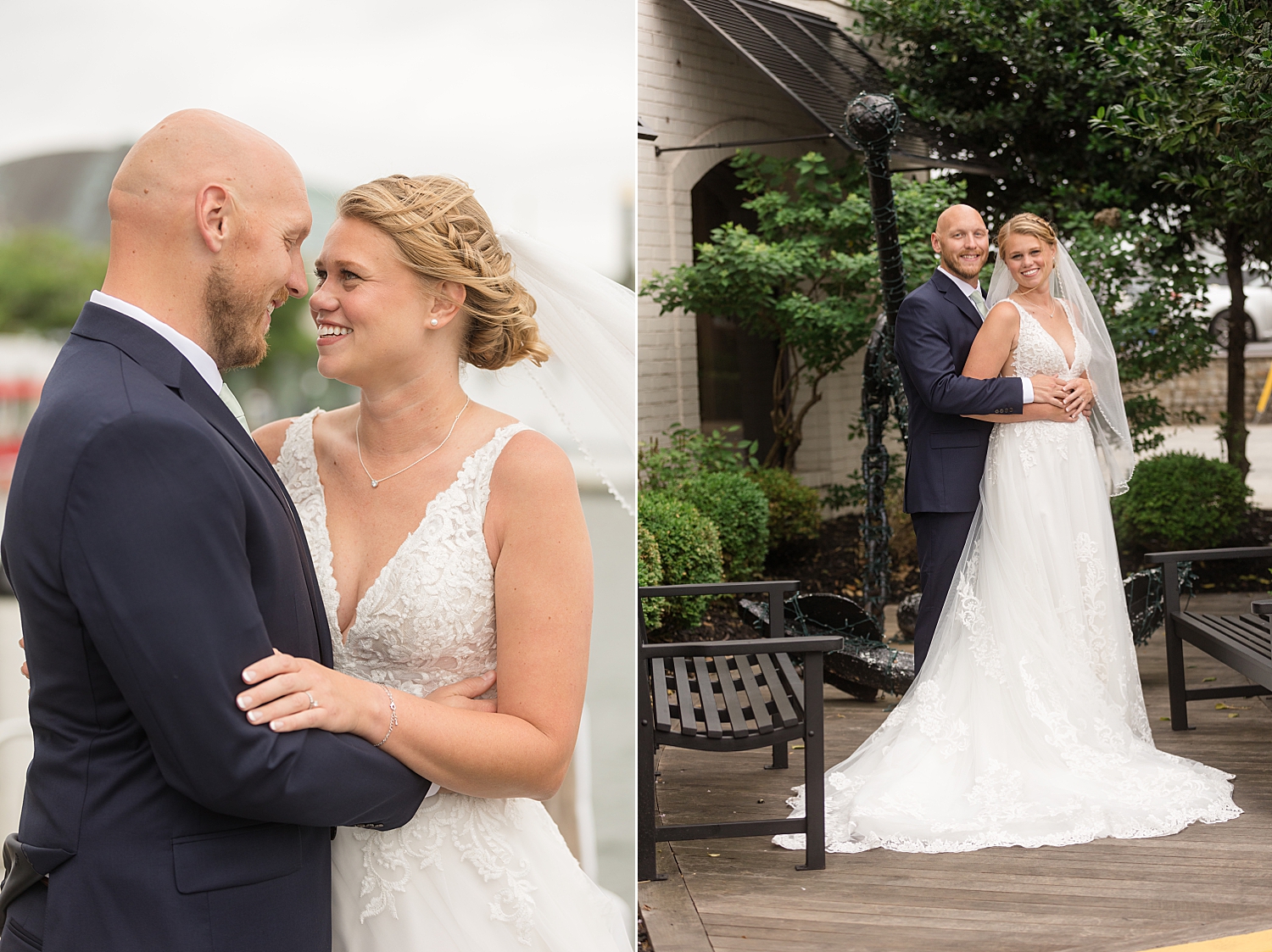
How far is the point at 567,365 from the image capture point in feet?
6.88

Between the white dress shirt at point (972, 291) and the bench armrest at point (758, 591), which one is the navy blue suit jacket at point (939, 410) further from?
the bench armrest at point (758, 591)

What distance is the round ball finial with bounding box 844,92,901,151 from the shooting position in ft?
13.8

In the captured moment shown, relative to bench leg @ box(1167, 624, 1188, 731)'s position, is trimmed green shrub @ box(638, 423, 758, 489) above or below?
above

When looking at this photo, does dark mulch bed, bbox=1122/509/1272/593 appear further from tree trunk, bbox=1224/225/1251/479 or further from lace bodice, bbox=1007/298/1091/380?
lace bodice, bbox=1007/298/1091/380

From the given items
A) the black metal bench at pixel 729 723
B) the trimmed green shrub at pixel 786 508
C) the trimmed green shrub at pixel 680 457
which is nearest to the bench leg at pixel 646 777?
the black metal bench at pixel 729 723

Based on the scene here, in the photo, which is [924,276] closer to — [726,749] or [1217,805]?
[1217,805]

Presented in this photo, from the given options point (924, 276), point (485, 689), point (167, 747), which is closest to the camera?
point (167, 747)

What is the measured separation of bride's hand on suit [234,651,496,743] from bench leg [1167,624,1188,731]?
4458 mm

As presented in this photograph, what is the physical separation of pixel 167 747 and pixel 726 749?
2.39m

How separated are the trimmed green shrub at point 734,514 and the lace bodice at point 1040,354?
120 inches

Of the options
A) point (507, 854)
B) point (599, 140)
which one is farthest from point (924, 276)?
point (507, 854)

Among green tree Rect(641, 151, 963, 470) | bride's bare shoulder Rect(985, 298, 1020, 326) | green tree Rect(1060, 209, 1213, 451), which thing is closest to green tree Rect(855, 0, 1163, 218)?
green tree Rect(1060, 209, 1213, 451)

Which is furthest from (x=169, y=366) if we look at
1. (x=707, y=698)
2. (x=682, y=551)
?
(x=682, y=551)

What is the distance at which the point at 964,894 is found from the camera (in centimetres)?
344
